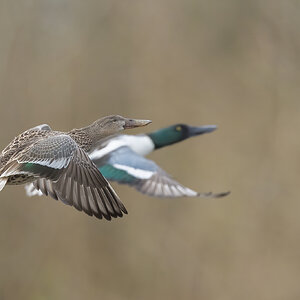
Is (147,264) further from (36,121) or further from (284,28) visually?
(284,28)

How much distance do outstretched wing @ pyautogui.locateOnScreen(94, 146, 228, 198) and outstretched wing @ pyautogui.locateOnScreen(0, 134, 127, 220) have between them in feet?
5.14

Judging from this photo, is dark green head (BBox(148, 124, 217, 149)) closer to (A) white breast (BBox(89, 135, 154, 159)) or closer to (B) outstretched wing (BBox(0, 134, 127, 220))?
(A) white breast (BBox(89, 135, 154, 159))

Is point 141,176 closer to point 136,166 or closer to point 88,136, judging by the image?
point 136,166

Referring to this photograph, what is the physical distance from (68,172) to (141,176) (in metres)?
1.72

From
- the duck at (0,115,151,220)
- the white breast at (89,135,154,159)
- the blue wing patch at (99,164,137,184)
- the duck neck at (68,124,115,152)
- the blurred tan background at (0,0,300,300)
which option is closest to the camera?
the duck at (0,115,151,220)

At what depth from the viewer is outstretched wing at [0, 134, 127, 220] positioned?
262cm

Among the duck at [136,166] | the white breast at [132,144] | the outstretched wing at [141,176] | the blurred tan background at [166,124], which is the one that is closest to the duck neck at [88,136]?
the duck at [136,166]

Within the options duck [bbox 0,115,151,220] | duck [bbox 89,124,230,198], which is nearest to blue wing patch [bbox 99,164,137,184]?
duck [bbox 89,124,230,198]

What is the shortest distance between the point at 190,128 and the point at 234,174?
474mm

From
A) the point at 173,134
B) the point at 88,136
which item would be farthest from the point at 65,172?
the point at 173,134

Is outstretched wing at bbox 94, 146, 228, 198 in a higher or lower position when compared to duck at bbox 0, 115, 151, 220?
lower

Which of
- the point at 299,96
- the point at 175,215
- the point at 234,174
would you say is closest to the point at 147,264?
the point at 175,215

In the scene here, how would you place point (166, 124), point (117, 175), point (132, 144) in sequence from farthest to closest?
point (166, 124), point (132, 144), point (117, 175)

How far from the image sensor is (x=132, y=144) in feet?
15.8
